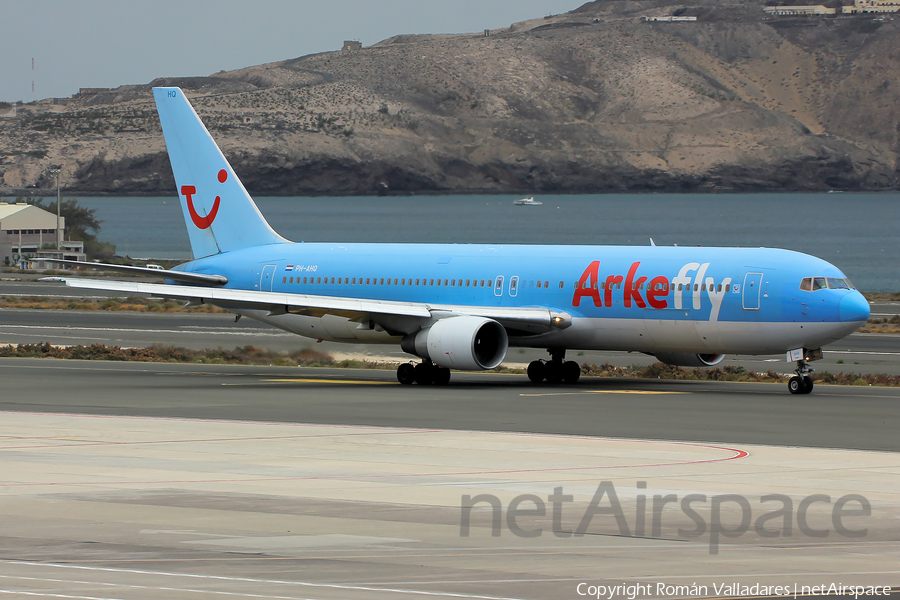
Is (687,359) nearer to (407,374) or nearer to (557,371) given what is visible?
(557,371)

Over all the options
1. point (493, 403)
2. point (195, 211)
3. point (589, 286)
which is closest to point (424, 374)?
point (589, 286)

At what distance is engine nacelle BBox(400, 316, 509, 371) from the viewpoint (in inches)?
1380

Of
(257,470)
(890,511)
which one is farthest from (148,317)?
(890,511)

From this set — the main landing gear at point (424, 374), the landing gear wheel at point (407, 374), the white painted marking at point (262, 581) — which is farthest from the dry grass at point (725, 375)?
the white painted marking at point (262, 581)

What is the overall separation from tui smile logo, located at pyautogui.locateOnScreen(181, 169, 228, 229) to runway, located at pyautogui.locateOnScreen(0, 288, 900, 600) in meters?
11.5

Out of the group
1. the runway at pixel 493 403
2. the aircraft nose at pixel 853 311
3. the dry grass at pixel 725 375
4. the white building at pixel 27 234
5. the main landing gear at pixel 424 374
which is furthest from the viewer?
the white building at pixel 27 234

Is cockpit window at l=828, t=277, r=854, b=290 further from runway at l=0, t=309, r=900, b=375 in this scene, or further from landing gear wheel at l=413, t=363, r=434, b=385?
landing gear wheel at l=413, t=363, r=434, b=385

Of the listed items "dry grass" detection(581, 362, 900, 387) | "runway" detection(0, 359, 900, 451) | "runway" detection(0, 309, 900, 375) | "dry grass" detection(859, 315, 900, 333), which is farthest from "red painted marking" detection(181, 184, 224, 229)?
"dry grass" detection(859, 315, 900, 333)

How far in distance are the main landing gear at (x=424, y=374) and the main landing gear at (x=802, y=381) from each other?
9.90m

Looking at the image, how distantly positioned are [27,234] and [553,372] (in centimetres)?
10286

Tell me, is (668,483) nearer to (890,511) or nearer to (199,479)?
(890,511)

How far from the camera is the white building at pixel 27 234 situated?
125500mm

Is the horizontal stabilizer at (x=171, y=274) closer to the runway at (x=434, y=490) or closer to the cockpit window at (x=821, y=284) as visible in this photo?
the runway at (x=434, y=490)

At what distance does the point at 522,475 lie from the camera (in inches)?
758
